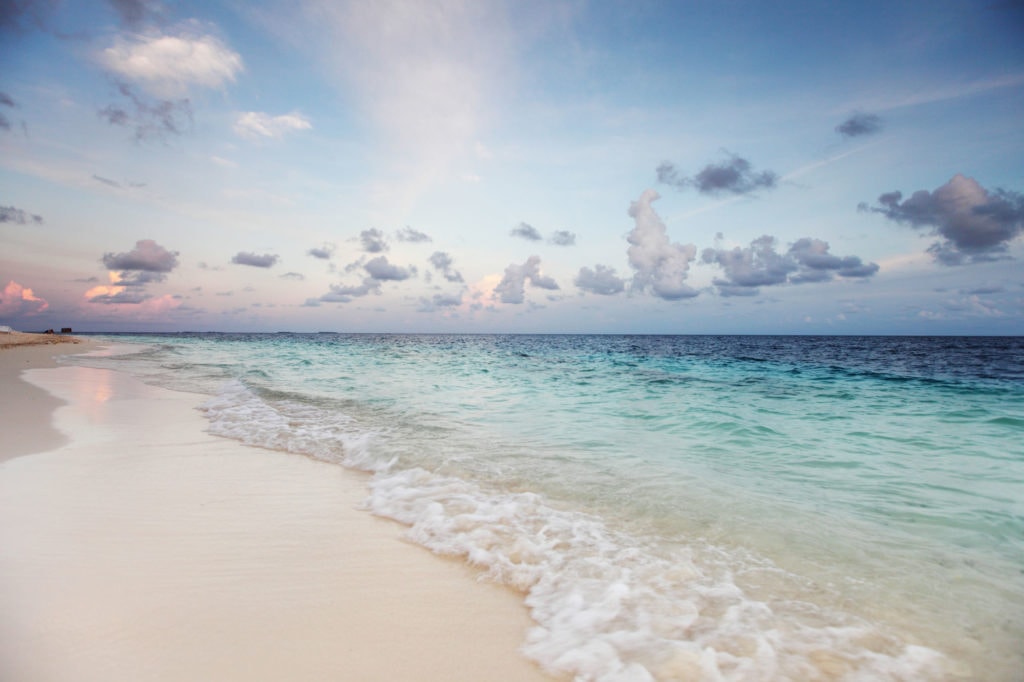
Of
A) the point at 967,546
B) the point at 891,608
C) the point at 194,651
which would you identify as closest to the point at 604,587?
the point at 891,608

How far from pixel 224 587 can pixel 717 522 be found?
12.8 ft

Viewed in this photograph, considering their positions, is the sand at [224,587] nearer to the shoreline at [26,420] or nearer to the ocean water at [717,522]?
the ocean water at [717,522]

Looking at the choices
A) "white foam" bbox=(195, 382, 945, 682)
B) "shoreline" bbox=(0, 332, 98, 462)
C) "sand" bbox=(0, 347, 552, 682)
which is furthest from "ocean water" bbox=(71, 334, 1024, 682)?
"shoreline" bbox=(0, 332, 98, 462)

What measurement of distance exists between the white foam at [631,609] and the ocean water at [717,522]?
1 centimetres

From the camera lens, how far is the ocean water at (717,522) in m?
2.53

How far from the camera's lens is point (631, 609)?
2801 mm

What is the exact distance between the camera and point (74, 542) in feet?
11.2

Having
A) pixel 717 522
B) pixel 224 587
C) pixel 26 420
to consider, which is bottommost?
pixel 717 522

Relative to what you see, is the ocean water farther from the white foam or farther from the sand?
the sand

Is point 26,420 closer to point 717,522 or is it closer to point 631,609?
point 631,609

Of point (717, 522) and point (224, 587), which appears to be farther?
point (717, 522)

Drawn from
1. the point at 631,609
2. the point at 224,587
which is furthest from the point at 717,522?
the point at 224,587

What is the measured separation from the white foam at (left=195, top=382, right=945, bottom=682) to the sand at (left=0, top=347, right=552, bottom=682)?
21cm

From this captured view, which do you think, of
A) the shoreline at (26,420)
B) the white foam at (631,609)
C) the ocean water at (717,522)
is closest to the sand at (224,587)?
the white foam at (631,609)
